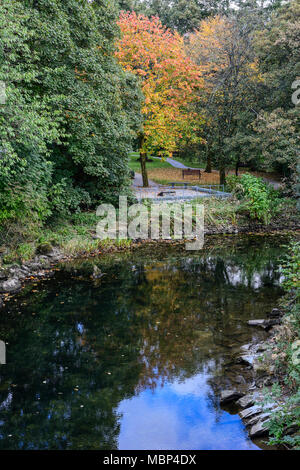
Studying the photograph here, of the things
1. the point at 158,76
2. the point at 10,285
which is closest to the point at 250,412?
the point at 10,285

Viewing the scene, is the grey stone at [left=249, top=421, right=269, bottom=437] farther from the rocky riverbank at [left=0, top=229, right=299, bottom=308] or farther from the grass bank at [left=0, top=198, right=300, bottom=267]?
the grass bank at [left=0, top=198, right=300, bottom=267]

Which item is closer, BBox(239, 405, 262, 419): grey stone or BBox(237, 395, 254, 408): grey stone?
BBox(239, 405, 262, 419): grey stone

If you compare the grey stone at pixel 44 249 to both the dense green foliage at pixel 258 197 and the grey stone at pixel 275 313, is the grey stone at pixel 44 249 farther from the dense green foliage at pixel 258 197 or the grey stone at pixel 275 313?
the dense green foliage at pixel 258 197

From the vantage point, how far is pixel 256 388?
23.7ft

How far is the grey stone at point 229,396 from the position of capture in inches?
279

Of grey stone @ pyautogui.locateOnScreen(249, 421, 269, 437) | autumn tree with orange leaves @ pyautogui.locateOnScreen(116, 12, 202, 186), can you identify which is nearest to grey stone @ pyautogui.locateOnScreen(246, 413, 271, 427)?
grey stone @ pyautogui.locateOnScreen(249, 421, 269, 437)

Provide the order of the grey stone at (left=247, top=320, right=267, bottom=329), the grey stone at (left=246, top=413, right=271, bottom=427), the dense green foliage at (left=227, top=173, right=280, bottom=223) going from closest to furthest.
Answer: the grey stone at (left=246, top=413, right=271, bottom=427), the grey stone at (left=247, top=320, right=267, bottom=329), the dense green foliage at (left=227, top=173, right=280, bottom=223)

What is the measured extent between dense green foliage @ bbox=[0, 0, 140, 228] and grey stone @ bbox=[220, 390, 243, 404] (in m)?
8.48

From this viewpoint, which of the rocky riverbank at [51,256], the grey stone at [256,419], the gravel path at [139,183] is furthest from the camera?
the gravel path at [139,183]

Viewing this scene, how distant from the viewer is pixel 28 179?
1480 centimetres

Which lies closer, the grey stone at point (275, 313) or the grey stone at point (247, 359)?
the grey stone at point (247, 359)

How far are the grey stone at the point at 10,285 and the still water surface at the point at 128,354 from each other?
38 cm

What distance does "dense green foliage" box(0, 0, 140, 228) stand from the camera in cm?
1238

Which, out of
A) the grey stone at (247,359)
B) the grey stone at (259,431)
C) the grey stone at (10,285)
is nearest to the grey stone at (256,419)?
the grey stone at (259,431)
